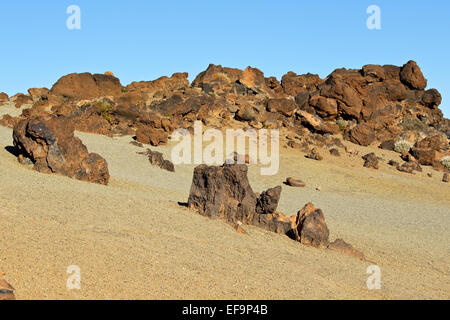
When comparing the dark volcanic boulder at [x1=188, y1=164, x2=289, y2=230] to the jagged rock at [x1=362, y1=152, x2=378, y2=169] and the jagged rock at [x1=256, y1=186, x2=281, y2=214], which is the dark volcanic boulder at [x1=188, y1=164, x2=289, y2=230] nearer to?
the jagged rock at [x1=256, y1=186, x2=281, y2=214]

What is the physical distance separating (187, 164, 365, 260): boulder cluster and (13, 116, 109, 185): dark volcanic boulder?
483 cm

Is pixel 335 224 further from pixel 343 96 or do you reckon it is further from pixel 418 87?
pixel 418 87

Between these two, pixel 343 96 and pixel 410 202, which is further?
pixel 343 96

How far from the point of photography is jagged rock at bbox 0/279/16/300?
4766mm

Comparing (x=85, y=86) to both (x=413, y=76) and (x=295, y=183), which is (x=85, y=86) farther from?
(x=413, y=76)

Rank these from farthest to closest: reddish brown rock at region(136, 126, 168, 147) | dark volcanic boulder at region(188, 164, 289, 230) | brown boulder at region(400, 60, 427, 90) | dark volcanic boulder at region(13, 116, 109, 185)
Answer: brown boulder at region(400, 60, 427, 90), reddish brown rock at region(136, 126, 168, 147), dark volcanic boulder at region(13, 116, 109, 185), dark volcanic boulder at region(188, 164, 289, 230)

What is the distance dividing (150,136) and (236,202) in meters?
17.3

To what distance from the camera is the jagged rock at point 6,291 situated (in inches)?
188

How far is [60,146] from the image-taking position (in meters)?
14.8

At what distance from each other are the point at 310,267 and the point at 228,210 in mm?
3389

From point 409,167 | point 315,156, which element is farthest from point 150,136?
point 409,167

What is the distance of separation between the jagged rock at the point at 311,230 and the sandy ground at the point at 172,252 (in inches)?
11.8

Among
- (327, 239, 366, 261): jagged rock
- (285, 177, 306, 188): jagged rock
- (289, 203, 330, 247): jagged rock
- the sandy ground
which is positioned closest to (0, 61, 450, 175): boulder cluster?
(285, 177, 306, 188): jagged rock
